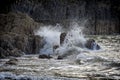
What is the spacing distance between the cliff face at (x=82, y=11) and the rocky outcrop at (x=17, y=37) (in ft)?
129

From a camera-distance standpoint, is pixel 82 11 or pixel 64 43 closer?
pixel 64 43

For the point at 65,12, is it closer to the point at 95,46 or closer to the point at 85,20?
the point at 85,20

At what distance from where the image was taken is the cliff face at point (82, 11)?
71.2m

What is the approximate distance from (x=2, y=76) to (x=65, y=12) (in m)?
61.2

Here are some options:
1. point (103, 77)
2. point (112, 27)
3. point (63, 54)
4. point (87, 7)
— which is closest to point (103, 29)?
point (112, 27)

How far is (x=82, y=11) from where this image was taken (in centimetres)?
7550

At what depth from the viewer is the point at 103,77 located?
49.5ft

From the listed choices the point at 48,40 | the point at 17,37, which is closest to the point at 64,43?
the point at 48,40

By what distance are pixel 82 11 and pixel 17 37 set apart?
50363 mm

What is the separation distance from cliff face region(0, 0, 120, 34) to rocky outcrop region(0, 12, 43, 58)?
3944 centimetres

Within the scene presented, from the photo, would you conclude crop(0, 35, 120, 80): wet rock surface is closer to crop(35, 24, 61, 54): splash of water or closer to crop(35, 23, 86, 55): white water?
crop(35, 23, 86, 55): white water

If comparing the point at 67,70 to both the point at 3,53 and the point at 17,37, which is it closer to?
the point at 3,53

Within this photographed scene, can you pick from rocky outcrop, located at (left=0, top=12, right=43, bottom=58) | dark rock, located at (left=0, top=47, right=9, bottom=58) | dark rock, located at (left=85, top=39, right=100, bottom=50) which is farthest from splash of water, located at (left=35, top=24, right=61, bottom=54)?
dark rock, located at (left=0, top=47, right=9, bottom=58)

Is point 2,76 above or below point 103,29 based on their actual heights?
above
